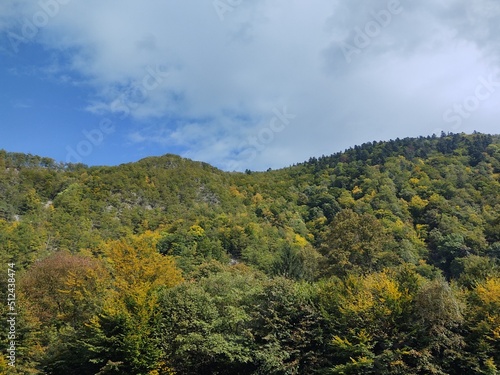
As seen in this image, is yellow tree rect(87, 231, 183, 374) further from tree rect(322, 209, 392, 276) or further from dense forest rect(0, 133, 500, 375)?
tree rect(322, 209, 392, 276)

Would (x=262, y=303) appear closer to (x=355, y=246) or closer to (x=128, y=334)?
(x=128, y=334)

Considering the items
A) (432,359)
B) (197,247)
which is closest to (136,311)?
(432,359)

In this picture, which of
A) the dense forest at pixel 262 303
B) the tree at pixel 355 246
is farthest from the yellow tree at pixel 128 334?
the tree at pixel 355 246

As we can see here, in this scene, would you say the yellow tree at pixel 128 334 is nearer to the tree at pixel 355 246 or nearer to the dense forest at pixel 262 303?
the dense forest at pixel 262 303

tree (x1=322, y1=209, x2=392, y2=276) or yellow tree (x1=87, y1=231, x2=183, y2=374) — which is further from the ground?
tree (x1=322, y1=209, x2=392, y2=276)

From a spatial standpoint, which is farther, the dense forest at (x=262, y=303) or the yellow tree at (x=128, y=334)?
the dense forest at (x=262, y=303)

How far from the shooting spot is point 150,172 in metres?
153

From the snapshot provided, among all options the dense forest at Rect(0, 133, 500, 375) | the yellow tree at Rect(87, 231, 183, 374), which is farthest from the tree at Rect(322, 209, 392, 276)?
the yellow tree at Rect(87, 231, 183, 374)

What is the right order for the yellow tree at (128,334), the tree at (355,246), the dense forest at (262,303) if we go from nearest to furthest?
the yellow tree at (128,334)
the dense forest at (262,303)
the tree at (355,246)

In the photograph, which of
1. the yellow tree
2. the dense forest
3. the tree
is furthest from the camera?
the tree

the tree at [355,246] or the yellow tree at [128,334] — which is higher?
the tree at [355,246]

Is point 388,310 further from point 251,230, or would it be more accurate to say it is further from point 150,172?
point 150,172

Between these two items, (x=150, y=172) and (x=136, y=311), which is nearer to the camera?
(x=136, y=311)

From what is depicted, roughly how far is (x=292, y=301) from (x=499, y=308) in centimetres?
1419
